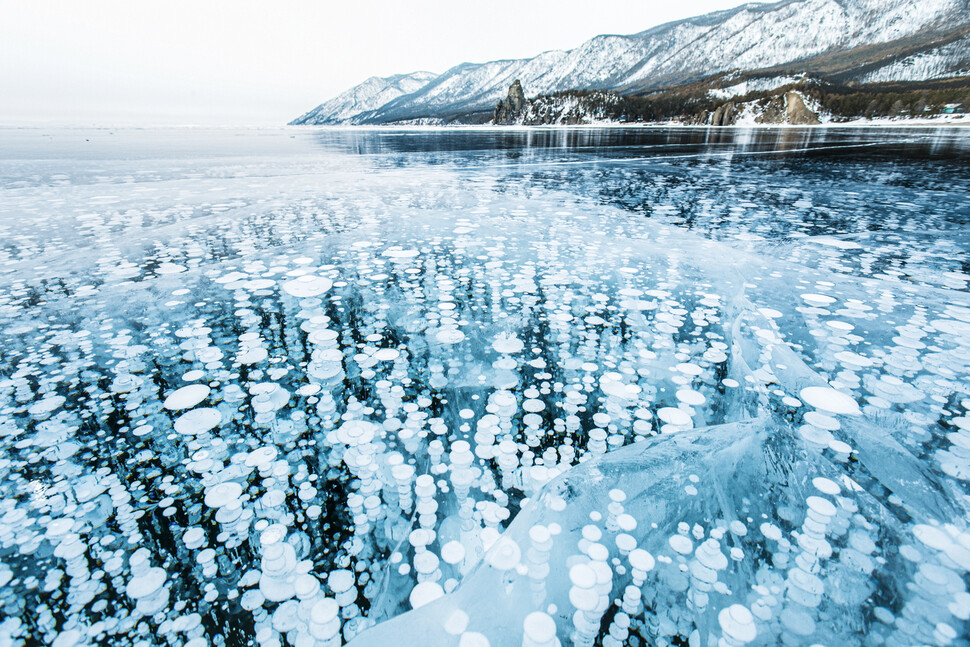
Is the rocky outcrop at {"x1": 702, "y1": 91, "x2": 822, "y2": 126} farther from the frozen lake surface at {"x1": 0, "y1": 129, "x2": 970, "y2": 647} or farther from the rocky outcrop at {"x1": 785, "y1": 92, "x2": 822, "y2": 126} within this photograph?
the frozen lake surface at {"x1": 0, "y1": 129, "x2": 970, "y2": 647}

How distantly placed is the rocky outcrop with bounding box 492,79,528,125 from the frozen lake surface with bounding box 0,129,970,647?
12007 cm

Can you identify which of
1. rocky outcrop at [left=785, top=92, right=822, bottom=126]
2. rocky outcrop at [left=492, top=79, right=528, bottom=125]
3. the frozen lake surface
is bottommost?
the frozen lake surface

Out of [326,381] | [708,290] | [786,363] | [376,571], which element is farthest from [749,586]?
[708,290]

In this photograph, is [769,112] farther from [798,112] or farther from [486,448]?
[486,448]

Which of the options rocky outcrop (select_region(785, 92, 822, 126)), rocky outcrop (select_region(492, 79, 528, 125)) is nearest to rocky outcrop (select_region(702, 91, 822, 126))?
rocky outcrop (select_region(785, 92, 822, 126))

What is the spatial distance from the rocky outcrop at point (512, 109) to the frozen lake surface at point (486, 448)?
120075 mm

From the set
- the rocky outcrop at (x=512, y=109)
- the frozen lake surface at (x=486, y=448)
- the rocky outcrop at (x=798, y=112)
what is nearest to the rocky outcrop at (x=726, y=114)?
the rocky outcrop at (x=798, y=112)

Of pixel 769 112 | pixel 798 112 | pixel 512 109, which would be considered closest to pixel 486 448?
pixel 798 112

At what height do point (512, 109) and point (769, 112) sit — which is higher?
point (512, 109)

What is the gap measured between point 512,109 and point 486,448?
12622cm

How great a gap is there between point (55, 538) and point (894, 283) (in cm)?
650

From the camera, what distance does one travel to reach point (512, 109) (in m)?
114

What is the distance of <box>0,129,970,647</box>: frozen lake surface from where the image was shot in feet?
4.95

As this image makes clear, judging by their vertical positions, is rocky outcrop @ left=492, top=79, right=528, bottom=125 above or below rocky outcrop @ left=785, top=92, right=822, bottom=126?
above
